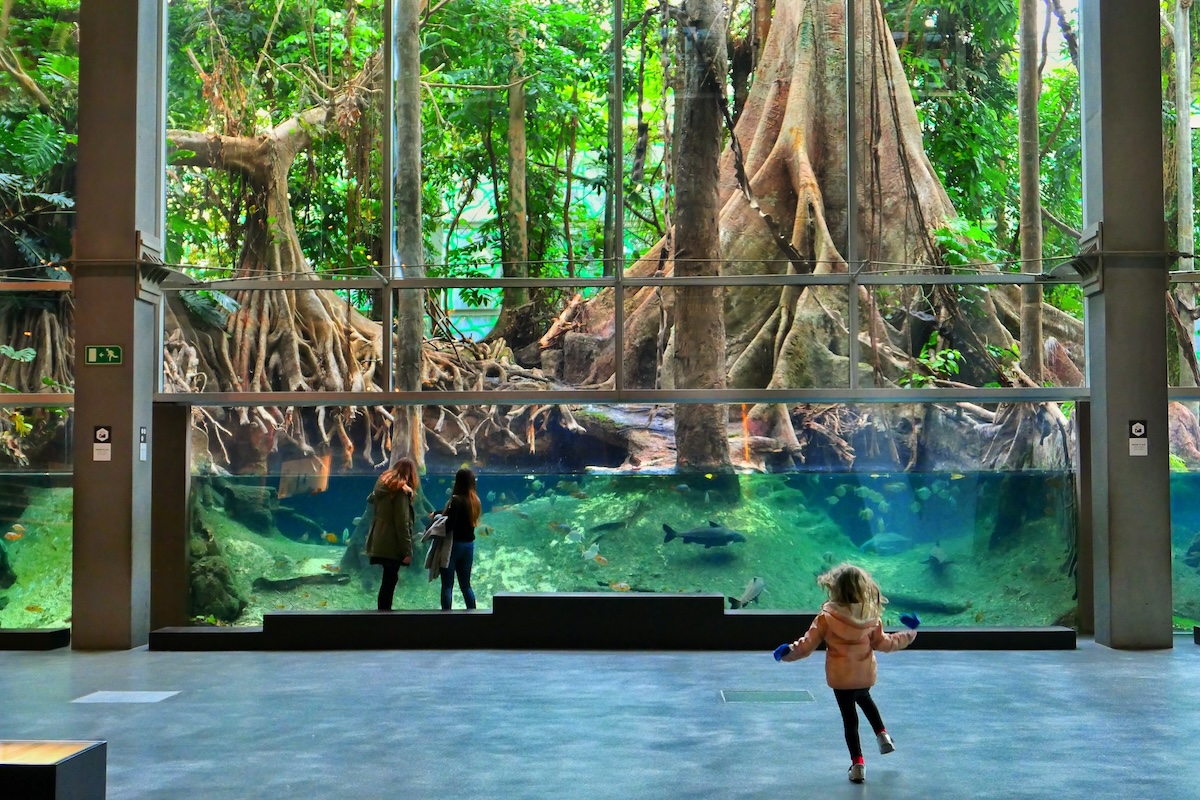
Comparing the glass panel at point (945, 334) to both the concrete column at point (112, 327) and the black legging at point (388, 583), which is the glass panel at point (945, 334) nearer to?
the black legging at point (388, 583)

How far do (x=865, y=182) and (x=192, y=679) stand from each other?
6956mm

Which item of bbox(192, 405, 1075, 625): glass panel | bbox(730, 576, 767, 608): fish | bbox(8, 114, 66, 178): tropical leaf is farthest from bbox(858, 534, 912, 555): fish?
bbox(8, 114, 66, 178): tropical leaf

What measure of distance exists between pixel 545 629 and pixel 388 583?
59.1 inches

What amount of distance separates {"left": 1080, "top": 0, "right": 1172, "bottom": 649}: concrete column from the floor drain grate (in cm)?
347

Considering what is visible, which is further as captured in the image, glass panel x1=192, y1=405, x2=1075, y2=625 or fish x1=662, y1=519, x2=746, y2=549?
fish x1=662, y1=519, x2=746, y2=549

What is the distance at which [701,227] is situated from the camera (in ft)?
34.4

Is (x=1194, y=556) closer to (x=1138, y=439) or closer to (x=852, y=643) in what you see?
(x=1138, y=439)

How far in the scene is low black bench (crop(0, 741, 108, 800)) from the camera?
367 centimetres

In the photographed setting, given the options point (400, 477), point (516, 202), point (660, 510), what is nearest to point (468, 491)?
point (400, 477)

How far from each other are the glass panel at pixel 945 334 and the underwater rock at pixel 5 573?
26.2ft

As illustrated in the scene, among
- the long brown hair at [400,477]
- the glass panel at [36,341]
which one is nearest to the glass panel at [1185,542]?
the long brown hair at [400,477]

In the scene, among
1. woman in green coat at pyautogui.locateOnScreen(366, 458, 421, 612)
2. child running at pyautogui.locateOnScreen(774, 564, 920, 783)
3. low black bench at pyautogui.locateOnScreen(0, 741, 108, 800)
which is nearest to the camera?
low black bench at pyautogui.locateOnScreen(0, 741, 108, 800)

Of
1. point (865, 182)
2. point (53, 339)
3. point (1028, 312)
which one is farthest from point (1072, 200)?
point (53, 339)

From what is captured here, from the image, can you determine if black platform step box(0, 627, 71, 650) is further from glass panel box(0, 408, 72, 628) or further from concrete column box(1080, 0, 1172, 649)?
concrete column box(1080, 0, 1172, 649)
